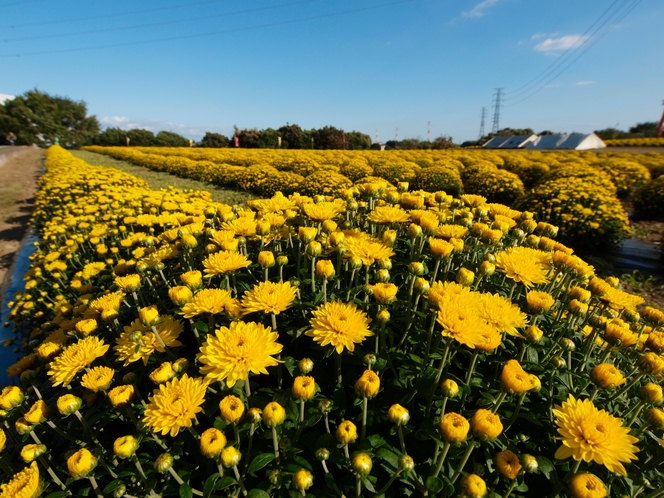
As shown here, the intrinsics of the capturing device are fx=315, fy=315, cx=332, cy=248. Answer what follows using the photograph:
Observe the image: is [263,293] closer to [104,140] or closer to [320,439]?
[320,439]

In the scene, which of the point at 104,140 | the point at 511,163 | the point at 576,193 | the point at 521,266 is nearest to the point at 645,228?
the point at 576,193

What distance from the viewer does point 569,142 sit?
3828 centimetres

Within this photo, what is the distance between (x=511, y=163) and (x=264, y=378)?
13806mm

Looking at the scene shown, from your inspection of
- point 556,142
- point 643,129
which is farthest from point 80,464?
point 643,129

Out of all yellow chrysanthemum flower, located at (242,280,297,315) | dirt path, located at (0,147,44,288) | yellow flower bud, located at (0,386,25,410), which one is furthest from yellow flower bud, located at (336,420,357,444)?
dirt path, located at (0,147,44,288)

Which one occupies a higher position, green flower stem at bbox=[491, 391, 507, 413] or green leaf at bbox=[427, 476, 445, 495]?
green flower stem at bbox=[491, 391, 507, 413]

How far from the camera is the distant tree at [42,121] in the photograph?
45719mm

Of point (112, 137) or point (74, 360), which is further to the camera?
point (112, 137)

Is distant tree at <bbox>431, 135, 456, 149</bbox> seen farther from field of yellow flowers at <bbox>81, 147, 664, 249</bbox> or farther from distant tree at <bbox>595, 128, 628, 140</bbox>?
distant tree at <bbox>595, 128, 628, 140</bbox>

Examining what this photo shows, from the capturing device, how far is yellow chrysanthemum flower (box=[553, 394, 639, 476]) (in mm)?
942

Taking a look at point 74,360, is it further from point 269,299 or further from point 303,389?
point 303,389

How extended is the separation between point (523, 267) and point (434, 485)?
1.03 meters

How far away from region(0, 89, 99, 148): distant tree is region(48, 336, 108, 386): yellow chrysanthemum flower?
6013cm

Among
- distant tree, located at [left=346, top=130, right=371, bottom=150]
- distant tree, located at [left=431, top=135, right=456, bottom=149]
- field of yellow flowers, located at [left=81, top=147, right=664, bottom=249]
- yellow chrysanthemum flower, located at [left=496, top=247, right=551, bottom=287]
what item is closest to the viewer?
yellow chrysanthemum flower, located at [left=496, top=247, right=551, bottom=287]
